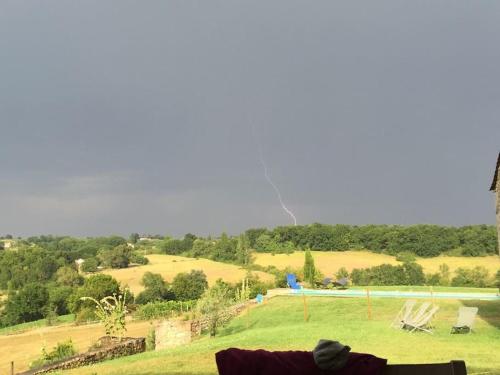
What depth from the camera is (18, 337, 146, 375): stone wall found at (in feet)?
39.9

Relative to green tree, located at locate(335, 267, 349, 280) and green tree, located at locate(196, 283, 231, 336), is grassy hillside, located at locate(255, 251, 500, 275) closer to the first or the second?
green tree, located at locate(335, 267, 349, 280)

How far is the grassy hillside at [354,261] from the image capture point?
45531 millimetres

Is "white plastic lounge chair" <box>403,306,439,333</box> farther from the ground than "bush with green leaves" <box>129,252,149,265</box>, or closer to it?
closer to it

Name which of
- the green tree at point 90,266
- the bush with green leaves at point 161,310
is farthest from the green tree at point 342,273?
the green tree at point 90,266

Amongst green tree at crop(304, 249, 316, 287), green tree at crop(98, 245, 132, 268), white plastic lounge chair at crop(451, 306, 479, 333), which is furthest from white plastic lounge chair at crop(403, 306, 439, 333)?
green tree at crop(98, 245, 132, 268)

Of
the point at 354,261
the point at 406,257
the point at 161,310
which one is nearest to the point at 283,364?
the point at 161,310

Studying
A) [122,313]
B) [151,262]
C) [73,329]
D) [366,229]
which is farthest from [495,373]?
[151,262]

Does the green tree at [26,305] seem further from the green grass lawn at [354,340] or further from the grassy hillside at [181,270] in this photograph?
the green grass lawn at [354,340]

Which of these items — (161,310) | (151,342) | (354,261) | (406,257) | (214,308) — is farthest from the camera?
(354,261)

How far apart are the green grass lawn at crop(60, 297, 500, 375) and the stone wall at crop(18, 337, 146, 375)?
0.68m

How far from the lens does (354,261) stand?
51.3 meters

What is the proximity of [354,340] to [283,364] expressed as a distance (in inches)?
436

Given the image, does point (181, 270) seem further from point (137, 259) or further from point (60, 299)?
point (137, 259)

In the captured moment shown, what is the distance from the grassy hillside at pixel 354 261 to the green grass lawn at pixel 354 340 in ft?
84.7
